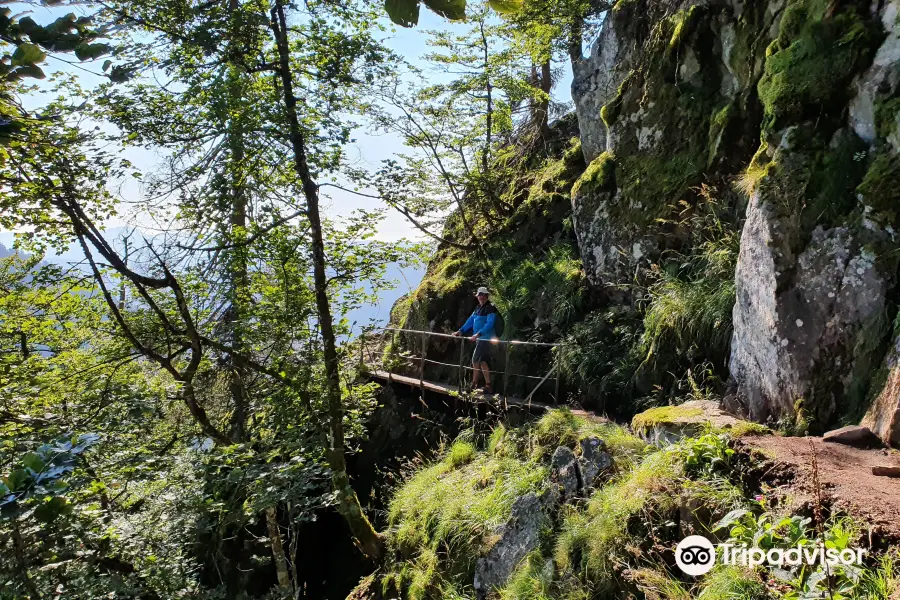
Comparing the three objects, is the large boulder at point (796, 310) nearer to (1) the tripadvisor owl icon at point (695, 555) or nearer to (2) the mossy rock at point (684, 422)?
(2) the mossy rock at point (684, 422)

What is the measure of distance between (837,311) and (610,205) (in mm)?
4607

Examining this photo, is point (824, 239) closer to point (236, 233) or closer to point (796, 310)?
point (796, 310)

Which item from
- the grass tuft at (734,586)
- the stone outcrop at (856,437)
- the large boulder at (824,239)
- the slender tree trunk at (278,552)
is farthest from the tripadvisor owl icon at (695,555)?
the slender tree trunk at (278,552)

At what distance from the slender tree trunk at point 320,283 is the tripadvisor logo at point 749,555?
3873 millimetres

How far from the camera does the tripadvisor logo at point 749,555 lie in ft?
7.78

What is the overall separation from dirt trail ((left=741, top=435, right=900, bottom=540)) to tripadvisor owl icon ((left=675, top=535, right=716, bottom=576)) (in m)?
0.67

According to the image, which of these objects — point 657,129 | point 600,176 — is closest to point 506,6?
point 657,129

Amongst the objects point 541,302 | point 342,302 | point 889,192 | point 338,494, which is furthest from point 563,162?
point 338,494

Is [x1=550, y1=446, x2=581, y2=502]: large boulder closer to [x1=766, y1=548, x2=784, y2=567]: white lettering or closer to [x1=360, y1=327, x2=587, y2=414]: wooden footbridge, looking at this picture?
[x1=360, y1=327, x2=587, y2=414]: wooden footbridge

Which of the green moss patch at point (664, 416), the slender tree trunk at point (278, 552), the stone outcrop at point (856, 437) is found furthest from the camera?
the slender tree trunk at point (278, 552)

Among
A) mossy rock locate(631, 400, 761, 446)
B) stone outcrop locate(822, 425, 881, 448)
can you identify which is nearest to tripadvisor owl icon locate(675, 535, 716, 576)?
mossy rock locate(631, 400, 761, 446)

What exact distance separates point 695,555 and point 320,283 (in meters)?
4.79

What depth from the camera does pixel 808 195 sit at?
14.9ft

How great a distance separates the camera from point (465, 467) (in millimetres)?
7547
